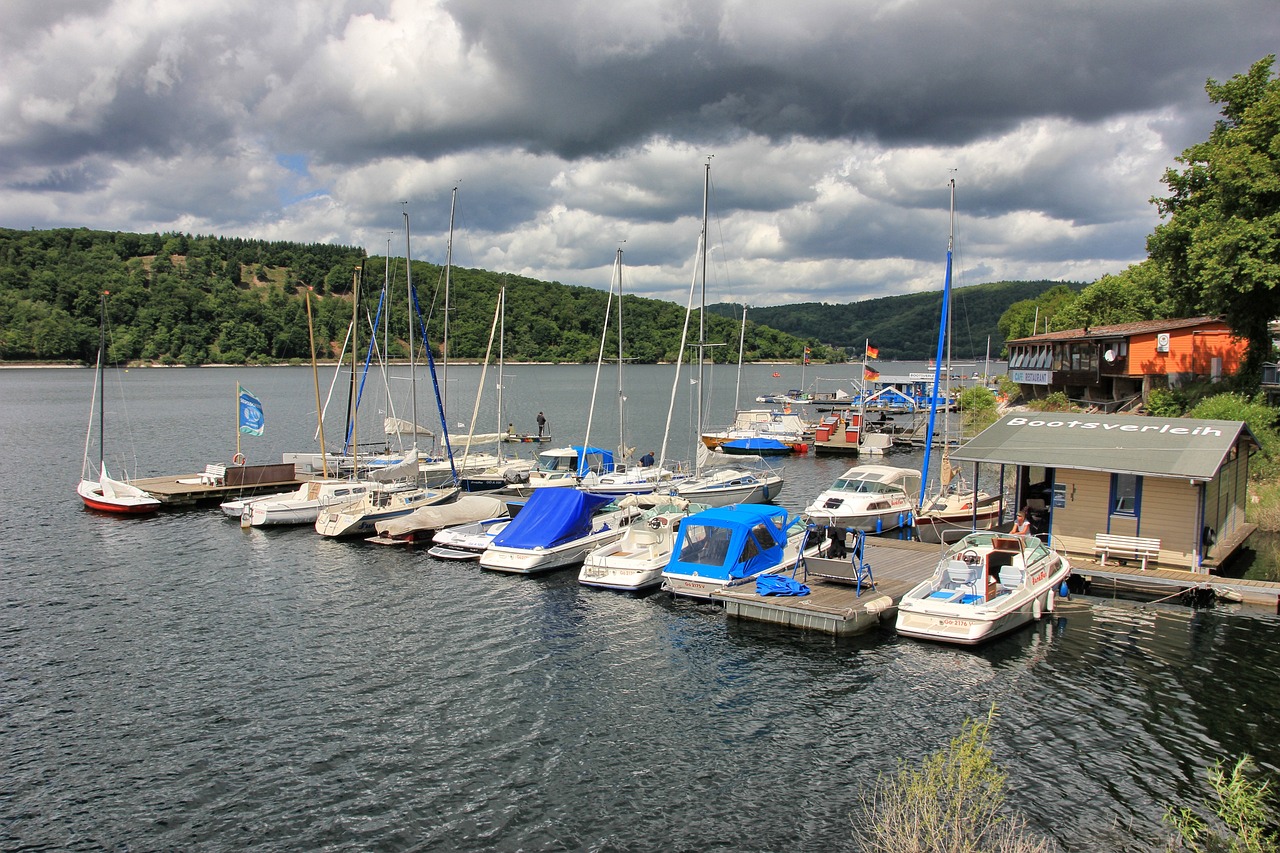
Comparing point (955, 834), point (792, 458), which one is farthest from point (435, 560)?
point (792, 458)

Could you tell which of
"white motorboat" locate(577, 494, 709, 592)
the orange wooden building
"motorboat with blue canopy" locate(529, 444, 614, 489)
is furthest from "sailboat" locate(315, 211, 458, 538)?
the orange wooden building

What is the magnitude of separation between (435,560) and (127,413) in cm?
8404

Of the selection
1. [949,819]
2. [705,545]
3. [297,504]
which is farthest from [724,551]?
[297,504]

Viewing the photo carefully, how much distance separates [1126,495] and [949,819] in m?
18.3

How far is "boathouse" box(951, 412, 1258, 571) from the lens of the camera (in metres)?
24.6

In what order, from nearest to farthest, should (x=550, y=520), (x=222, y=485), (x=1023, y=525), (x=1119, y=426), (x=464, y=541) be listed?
(x=1023, y=525)
(x=1119, y=426)
(x=550, y=520)
(x=464, y=541)
(x=222, y=485)

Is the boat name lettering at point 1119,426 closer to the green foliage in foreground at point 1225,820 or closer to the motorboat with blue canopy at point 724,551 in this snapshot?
the motorboat with blue canopy at point 724,551

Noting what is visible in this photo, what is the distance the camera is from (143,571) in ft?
98.9

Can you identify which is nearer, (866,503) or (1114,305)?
(866,503)

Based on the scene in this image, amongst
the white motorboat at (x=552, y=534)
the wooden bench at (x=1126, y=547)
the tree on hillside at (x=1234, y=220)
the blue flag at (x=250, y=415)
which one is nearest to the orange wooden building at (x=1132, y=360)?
the tree on hillside at (x=1234, y=220)

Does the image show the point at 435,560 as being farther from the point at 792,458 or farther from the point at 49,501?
the point at 792,458

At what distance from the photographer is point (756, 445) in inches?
2638

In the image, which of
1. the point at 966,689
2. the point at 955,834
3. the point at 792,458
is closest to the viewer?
the point at 955,834

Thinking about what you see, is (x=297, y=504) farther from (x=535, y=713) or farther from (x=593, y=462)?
(x=535, y=713)
